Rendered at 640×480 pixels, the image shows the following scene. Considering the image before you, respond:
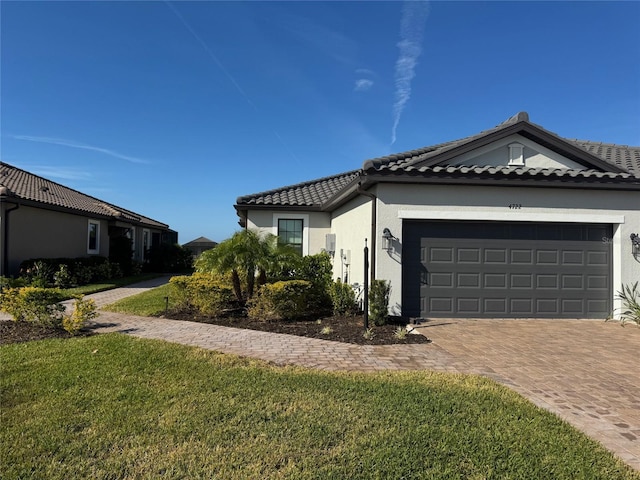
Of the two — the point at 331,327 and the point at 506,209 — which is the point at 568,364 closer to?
the point at 331,327

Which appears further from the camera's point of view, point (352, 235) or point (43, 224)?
point (43, 224)

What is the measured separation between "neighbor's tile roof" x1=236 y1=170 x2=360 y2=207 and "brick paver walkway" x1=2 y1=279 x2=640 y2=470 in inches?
224

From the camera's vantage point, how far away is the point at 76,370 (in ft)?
16.3

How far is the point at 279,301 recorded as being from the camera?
27.7 ft

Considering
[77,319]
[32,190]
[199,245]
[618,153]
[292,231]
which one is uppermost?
[618,153]

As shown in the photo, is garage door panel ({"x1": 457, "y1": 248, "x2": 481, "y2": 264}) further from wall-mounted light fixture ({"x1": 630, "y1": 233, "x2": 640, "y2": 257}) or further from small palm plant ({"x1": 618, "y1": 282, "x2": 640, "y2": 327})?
wall-mounted light fixture ({"x1": 630, "y1": 233, "x2": 640, "y2": 257})

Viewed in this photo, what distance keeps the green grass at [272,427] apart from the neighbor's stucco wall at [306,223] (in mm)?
8373

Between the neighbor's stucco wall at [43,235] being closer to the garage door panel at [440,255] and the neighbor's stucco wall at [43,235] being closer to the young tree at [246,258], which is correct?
the young tree at [246,258]

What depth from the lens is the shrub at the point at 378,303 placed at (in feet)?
25.8

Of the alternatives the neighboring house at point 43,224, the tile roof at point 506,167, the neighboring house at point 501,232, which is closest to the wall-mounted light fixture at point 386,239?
the neighboring house at point 501,232

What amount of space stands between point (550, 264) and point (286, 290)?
6.47 meters

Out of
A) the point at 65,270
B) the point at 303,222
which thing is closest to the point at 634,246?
the point at 303,222

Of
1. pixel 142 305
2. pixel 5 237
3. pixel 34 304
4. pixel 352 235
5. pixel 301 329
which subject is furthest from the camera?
pixel 5 237

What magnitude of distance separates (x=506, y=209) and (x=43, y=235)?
16.6 meters
